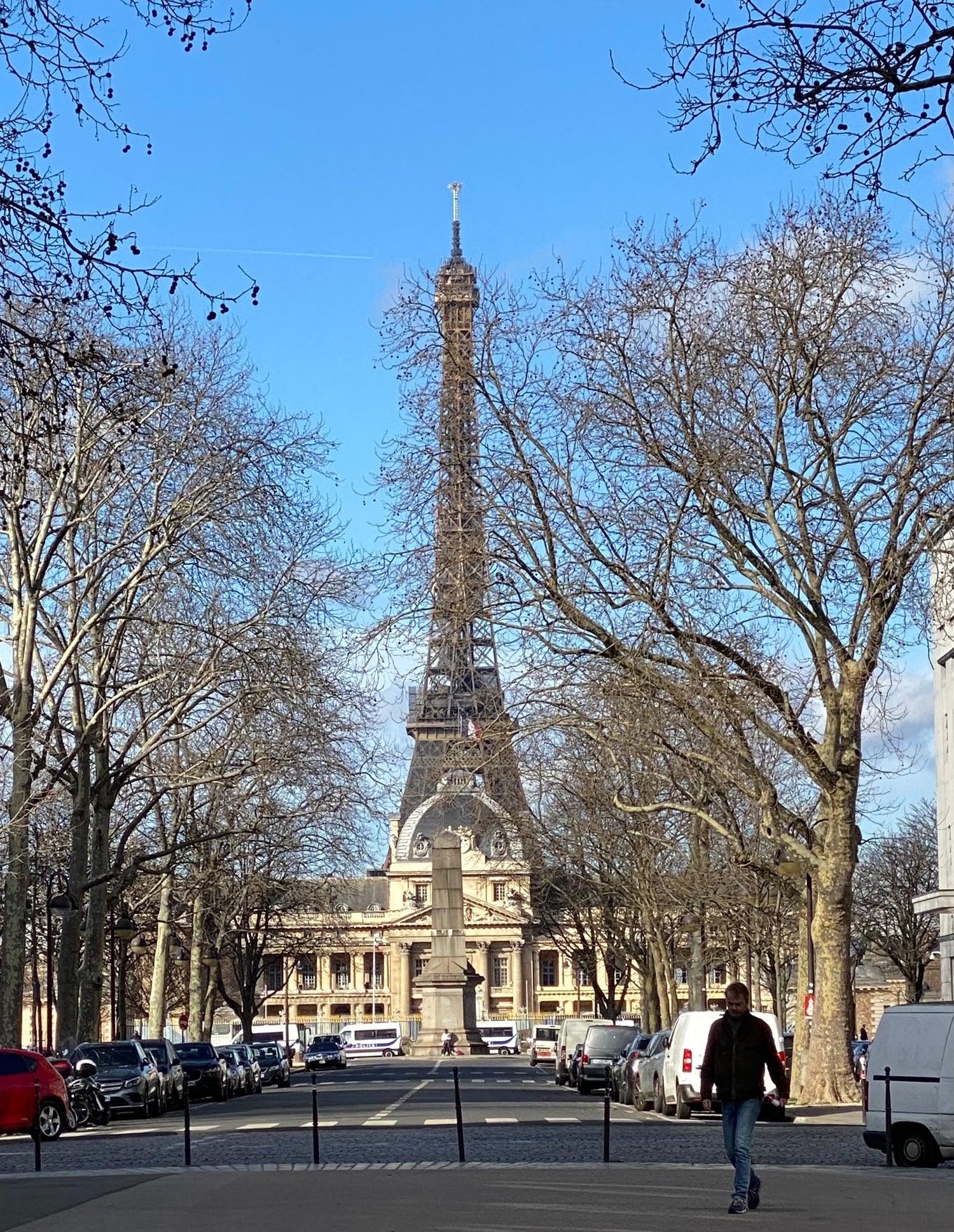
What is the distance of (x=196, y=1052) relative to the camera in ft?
177

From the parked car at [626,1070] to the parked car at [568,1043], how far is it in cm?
1158

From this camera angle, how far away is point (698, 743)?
4894 centimetres

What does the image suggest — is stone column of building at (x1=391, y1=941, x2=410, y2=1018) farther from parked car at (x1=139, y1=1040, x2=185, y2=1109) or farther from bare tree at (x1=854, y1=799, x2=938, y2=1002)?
parked car at (x1=139, y1=1040, x2=185, y2=1109)

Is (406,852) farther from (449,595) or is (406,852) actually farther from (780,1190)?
(780,1190)

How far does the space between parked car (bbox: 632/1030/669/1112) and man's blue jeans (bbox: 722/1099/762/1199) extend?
20.3m

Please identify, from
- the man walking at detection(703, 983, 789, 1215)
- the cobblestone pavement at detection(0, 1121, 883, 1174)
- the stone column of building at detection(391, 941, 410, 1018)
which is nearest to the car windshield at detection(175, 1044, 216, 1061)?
the cobblestone pavement at detection(0, 1121, 883, 1174)

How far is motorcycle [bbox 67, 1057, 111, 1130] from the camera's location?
1452 inches

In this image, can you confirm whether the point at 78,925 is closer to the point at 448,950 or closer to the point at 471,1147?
the point at 471,1147

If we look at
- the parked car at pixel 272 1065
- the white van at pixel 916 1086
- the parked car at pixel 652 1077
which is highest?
the white van at pixel 916 1086

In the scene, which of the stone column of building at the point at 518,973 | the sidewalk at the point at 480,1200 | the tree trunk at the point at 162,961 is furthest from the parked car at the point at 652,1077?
the stone column of building at the point at 518,973

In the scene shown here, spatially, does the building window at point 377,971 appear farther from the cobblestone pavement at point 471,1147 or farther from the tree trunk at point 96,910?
the cobblestone pavement at point 471,1147

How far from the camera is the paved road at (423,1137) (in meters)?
24.0

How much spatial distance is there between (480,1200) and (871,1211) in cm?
338

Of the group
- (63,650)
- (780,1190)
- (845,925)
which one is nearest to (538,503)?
(845,925)
